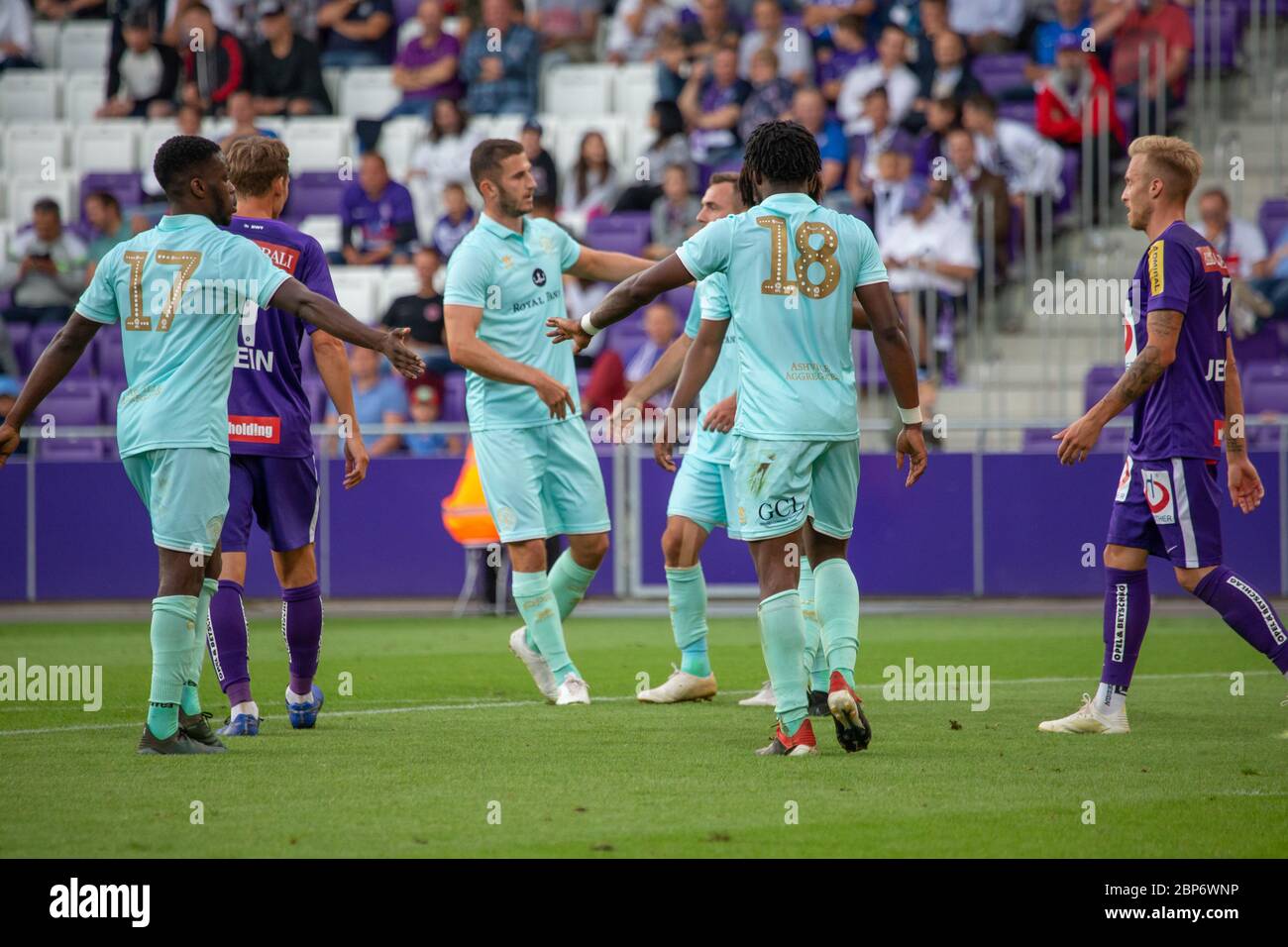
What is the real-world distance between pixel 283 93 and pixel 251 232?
14462mm

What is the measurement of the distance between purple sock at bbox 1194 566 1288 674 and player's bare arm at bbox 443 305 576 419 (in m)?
3.03

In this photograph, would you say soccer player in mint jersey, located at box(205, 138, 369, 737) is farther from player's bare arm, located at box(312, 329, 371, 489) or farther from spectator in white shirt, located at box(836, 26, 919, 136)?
spectator in white shirt, located at box(836, 26, 919, 136)

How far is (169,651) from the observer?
6.98 metres

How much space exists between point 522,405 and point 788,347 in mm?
2307

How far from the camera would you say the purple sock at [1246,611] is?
7.51 m

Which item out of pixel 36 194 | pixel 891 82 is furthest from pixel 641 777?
pixel 36 194

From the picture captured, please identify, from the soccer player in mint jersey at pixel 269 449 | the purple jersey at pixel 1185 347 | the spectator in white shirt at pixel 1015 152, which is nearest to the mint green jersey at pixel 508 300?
the soccer player in mint jersey at pixel 269 449

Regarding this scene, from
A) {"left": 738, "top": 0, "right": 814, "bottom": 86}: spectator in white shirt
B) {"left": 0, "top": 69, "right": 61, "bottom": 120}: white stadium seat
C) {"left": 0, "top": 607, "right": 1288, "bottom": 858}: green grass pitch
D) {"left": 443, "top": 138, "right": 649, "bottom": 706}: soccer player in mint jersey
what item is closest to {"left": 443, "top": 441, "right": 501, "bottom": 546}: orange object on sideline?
{"left": 0, "top": 607, "right": 1288, "bottom": 858}: green grass pitch

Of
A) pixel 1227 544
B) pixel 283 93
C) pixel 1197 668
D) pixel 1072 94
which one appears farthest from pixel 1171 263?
pixel 283 93

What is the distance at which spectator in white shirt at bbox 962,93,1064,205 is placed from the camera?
17.8 meters

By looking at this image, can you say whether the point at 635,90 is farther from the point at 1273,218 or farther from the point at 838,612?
the point at 838,612

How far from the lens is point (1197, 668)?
34.9 ft

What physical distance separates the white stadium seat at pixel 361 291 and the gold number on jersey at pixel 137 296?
11900mm
